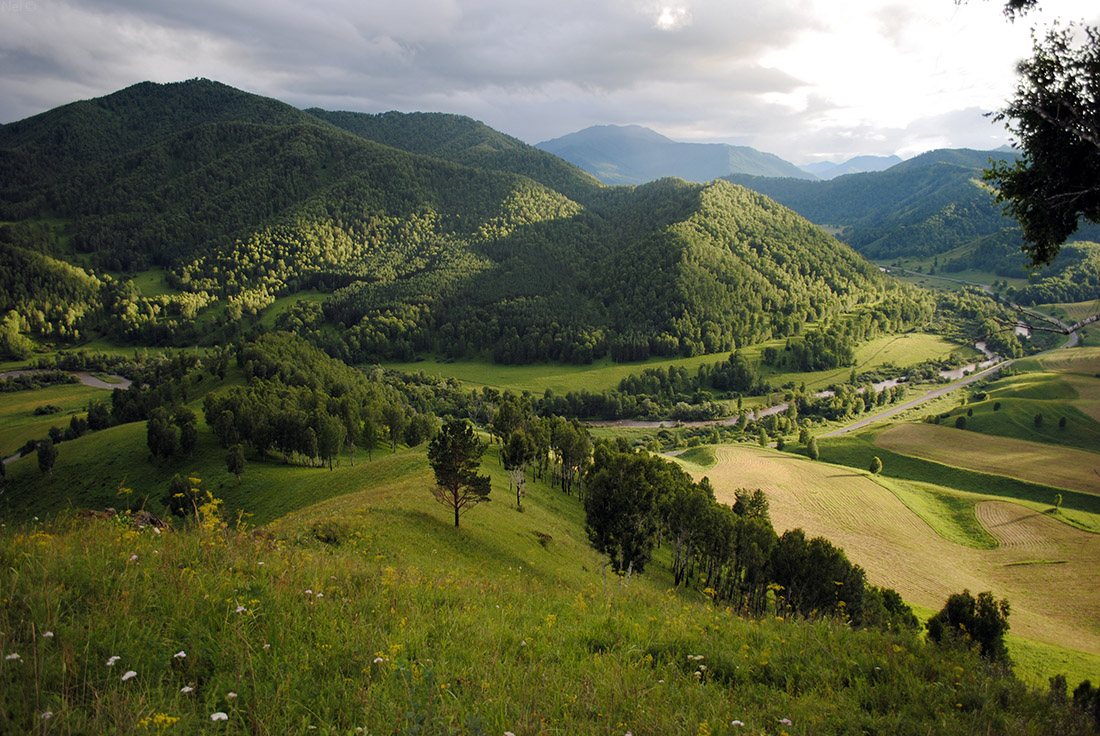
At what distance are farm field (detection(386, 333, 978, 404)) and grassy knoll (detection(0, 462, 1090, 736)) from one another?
150m

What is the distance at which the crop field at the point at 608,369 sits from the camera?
167625 millimetres

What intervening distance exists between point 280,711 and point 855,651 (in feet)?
29.0

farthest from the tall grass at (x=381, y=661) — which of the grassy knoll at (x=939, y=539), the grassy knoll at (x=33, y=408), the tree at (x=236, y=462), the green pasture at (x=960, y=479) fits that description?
the grassy knoll at (x=33, y=408)

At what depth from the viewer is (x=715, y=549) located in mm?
41031

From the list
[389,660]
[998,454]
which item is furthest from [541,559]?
[998,454]

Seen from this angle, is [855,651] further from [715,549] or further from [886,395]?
[886,395]

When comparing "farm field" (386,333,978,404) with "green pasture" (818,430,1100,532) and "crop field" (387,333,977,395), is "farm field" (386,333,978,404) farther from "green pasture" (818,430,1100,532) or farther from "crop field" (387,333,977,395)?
"green pasture" (818,430,1100,532)

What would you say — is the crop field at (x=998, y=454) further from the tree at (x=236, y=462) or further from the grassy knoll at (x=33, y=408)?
the grassy knoll at (x=33, y=408)

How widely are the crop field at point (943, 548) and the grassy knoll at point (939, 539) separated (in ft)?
0.42

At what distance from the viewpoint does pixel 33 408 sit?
126250 mm

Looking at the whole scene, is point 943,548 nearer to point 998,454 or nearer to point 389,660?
point 998,454

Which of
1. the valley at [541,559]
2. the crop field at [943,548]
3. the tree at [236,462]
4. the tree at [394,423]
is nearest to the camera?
the valley at [541,559]

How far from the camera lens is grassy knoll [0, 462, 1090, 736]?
4.80 metres

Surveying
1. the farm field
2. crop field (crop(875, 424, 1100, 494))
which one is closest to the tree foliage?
crop field (crop(875, 424, 1100, 494))
